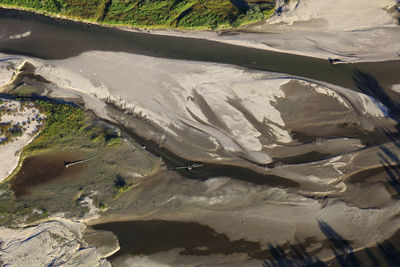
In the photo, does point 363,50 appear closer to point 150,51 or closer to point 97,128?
point 150,51

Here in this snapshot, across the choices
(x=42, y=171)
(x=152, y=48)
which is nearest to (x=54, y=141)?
(x=42, y=171)

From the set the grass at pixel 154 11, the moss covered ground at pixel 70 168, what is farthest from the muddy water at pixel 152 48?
the moss covered ground at pixel 70 168

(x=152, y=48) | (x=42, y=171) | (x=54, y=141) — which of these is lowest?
(x=42, y=171)

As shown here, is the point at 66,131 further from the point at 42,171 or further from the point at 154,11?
the point at 154,11

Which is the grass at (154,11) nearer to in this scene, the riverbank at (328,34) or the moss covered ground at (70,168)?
the riverbank at (328,34)

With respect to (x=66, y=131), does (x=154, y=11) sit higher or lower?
higher

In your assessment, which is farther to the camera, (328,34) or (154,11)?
(154,11)
